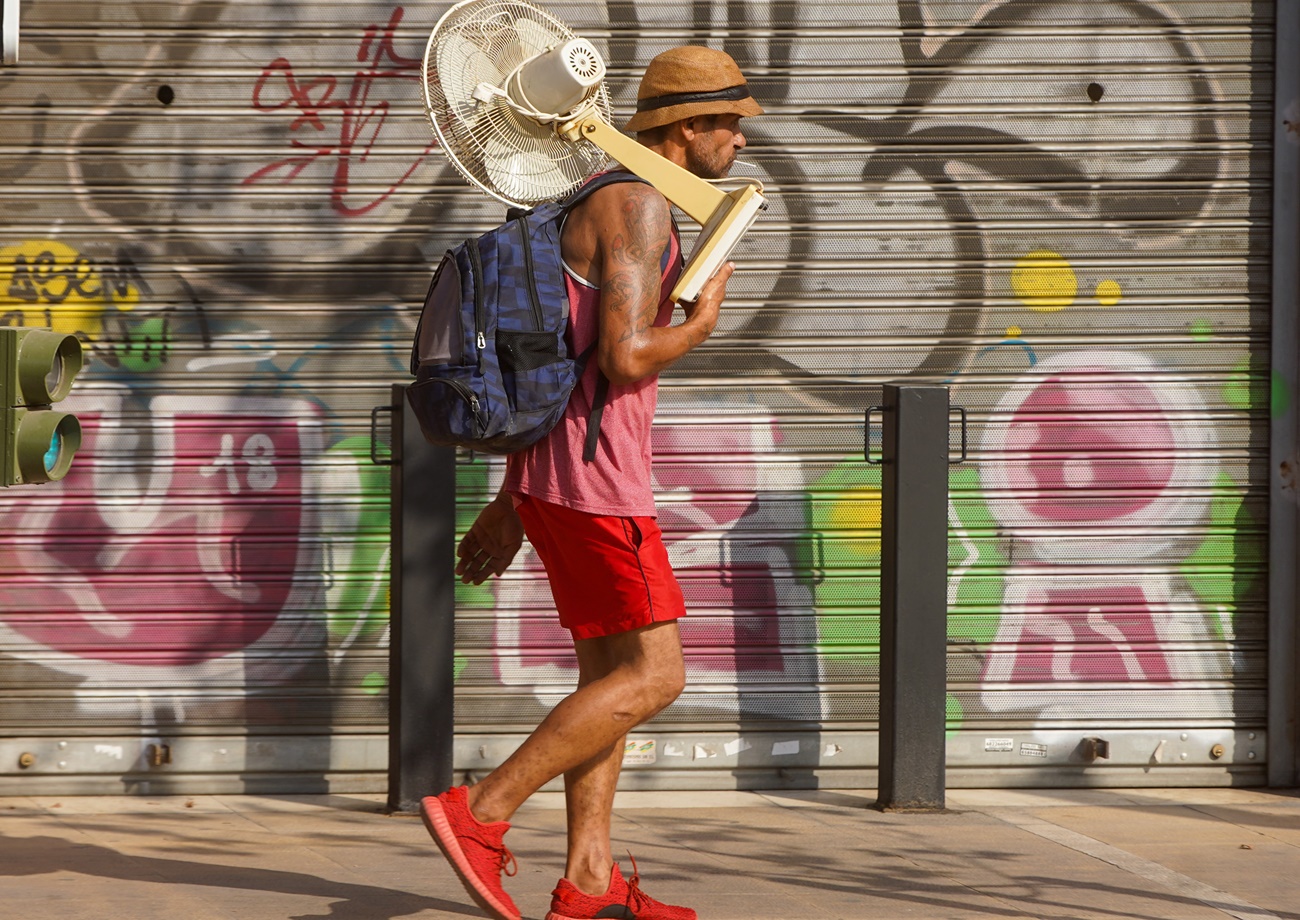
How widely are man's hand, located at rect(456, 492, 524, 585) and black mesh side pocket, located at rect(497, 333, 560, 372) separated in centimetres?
50

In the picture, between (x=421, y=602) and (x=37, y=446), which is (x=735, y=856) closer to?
A: (x=421, y=602)

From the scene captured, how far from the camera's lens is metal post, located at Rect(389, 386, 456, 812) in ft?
18.4

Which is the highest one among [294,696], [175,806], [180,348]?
[180,348]

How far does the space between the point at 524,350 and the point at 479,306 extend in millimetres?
152

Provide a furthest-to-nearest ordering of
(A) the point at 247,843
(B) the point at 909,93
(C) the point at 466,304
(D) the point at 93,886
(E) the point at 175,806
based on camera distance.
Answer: (B) the point at 909,93
(E) the point at 175,806
(A) the point at 247,843
(D) the point at 93,886
(C) the point at 466,304

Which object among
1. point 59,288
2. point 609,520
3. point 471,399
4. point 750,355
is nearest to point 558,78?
point 471,399

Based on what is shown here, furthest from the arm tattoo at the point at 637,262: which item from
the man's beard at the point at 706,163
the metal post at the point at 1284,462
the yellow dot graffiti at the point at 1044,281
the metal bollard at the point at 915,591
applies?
the metal post at the point at 1284,462

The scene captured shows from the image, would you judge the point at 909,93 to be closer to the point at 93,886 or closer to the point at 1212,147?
the point at 1212,147

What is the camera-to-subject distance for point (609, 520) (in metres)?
3.99

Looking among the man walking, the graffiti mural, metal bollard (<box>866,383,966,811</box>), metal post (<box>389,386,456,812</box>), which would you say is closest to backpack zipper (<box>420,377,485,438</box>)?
the man walking

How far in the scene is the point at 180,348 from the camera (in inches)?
243

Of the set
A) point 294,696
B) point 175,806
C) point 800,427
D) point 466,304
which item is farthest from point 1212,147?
point 175,806

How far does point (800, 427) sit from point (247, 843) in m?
2.62

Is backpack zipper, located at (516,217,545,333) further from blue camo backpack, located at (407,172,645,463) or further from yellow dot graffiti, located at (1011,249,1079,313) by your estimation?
yellow dot graffiti, located at (1011,249,1079,313)
